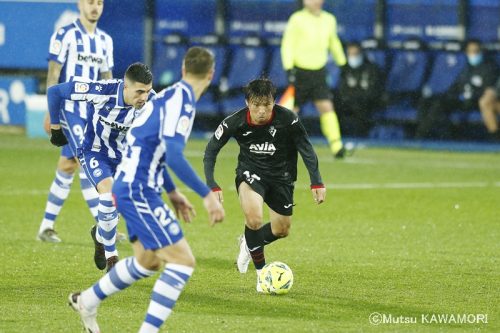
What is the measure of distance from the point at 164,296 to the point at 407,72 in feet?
59.3

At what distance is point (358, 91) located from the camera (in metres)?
24.1

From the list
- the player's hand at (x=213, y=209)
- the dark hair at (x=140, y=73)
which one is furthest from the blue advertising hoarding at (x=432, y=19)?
the player's hand at (x=213, y=209)

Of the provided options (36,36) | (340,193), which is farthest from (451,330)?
(36,36)

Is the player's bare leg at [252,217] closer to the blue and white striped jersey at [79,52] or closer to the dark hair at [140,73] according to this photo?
the dark hair at [140,73]

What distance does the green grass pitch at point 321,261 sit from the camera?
812cm

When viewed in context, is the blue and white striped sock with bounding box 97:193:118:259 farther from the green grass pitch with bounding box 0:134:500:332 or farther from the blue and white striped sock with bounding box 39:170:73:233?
the blue and white striped sock with bounding box 39:170:73:233

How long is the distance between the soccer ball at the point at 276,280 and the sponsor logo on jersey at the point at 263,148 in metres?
1.02

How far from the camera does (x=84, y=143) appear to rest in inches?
386

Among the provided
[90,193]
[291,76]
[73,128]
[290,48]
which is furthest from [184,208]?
[291,76]

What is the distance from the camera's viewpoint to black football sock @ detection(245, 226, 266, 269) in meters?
9.69

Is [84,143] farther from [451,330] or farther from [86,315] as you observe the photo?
[451,330]

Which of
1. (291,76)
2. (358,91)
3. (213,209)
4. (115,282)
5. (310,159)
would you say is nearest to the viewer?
(213,209)

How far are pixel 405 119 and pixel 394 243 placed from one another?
41.2ft

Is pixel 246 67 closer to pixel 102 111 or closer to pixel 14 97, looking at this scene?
pixel 14 97
